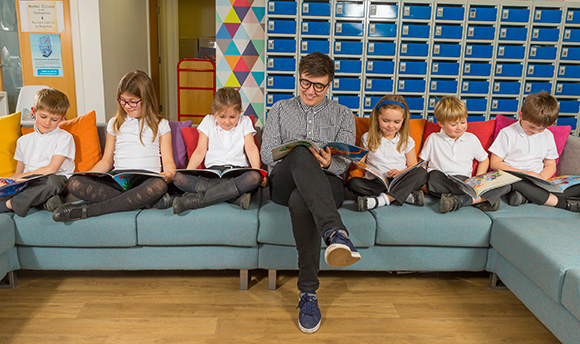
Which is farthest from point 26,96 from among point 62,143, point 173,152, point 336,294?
point 336,294

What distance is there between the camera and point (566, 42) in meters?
3.75

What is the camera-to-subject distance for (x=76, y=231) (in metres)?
1.54

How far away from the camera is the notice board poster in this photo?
11.6ft

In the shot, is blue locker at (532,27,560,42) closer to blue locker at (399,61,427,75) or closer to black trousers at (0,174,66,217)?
blue locker at (399,61,427,75)

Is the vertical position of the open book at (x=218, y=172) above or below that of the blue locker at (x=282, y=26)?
below

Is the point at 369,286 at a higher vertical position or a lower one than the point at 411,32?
lower

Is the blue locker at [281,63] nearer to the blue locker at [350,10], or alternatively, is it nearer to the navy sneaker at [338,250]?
the blue locker at [350,10]

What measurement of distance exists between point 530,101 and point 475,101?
81.3 inches

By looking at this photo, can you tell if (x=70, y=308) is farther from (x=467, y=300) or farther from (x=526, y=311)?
(x=526, y=311)

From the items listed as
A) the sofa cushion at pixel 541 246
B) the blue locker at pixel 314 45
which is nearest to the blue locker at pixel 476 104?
the blue locker at pixel 314 45

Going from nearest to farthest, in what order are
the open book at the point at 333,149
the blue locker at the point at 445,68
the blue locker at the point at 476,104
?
the open book at the point at 333,149 → the blue locker at the point at 445,68 → the blue locker at the point at 476,104

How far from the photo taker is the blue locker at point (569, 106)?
12.7 ft

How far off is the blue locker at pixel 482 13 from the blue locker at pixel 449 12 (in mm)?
92

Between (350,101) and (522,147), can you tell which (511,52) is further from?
(522,147)
